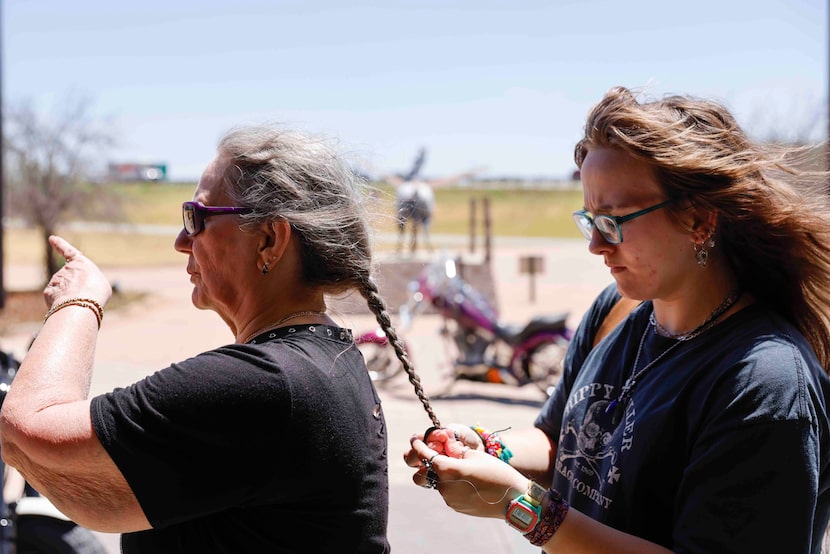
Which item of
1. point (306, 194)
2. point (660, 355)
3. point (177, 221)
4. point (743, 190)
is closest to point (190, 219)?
point (306, 194)

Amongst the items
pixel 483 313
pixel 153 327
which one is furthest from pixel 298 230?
pixel 153 327

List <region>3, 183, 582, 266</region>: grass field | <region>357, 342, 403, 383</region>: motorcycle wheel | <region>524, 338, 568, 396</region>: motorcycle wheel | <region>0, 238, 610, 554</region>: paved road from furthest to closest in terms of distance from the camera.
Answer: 1. <region>3, 183, 582, 266</region>: grass field
2. <region>357, 342, 403, 383</region>: motorcycle wheel
3. <region>524, 338, 568, 396</region>: motorcycle wheel
4. <region>0, 238, 610, 554</region>: paved road

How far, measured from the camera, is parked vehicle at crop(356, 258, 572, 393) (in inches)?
323

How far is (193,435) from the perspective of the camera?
1.35 m

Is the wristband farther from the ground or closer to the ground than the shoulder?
closer to the ground

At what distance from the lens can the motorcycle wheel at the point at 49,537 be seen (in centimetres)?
290

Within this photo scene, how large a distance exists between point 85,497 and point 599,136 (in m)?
1.12

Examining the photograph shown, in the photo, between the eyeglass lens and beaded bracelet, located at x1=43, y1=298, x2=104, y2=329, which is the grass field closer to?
the eyeglass lens

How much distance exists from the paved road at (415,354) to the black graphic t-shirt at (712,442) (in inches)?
16.0

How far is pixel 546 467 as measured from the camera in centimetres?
201

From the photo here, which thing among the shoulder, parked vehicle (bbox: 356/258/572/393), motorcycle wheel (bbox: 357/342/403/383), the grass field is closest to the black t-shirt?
the grass field

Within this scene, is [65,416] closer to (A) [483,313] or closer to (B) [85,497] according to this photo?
(B) [85,497]

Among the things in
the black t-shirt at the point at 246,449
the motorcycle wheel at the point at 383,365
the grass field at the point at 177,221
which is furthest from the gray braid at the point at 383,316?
the motorcycle wheel at the point at 383,365

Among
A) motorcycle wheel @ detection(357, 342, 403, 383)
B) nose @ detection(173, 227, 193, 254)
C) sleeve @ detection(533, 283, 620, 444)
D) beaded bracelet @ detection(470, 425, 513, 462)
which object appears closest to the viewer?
nose @ detection(173, 227, 193, 254)
